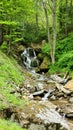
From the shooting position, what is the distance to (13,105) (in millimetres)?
10969

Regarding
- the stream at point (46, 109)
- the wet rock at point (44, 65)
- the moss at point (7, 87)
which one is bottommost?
the wet rock at point (44, 65)

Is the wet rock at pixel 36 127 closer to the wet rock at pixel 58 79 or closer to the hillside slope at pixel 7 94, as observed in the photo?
the hillside slope at pixel 7 94

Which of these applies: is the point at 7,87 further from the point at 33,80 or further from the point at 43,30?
the point at 43,30

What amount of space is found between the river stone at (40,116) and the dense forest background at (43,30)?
8629 mm

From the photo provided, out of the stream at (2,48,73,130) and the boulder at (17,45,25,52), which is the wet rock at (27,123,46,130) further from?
the boulder at (17,45,25,52)

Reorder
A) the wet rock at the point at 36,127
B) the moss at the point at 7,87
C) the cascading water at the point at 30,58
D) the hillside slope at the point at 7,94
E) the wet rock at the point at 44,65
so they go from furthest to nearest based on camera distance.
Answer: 1. the cascading water at the point at 30,58
2. the wet rock at the point at 44,65
3. the moss at the point at 7,87
4. the wet rock at the point at 36,127
5. the hillside slope at the point at 7,94

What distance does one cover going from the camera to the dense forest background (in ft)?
67.4

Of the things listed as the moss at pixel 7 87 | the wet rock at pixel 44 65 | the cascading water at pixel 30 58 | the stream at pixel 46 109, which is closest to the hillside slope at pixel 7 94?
the moss at pixel 7 87

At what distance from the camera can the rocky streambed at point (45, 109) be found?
9.77m

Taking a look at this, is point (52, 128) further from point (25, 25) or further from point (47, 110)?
point (25, 25)

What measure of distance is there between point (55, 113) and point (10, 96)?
2.21 meters

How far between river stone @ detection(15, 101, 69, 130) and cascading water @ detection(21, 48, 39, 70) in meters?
13.6

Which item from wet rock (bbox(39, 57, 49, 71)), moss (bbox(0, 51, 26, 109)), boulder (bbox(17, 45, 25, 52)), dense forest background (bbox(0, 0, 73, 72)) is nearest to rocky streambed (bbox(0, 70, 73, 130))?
moss (bbox(0, 51, 26, 109))

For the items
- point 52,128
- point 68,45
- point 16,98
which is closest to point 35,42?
point 68,45
